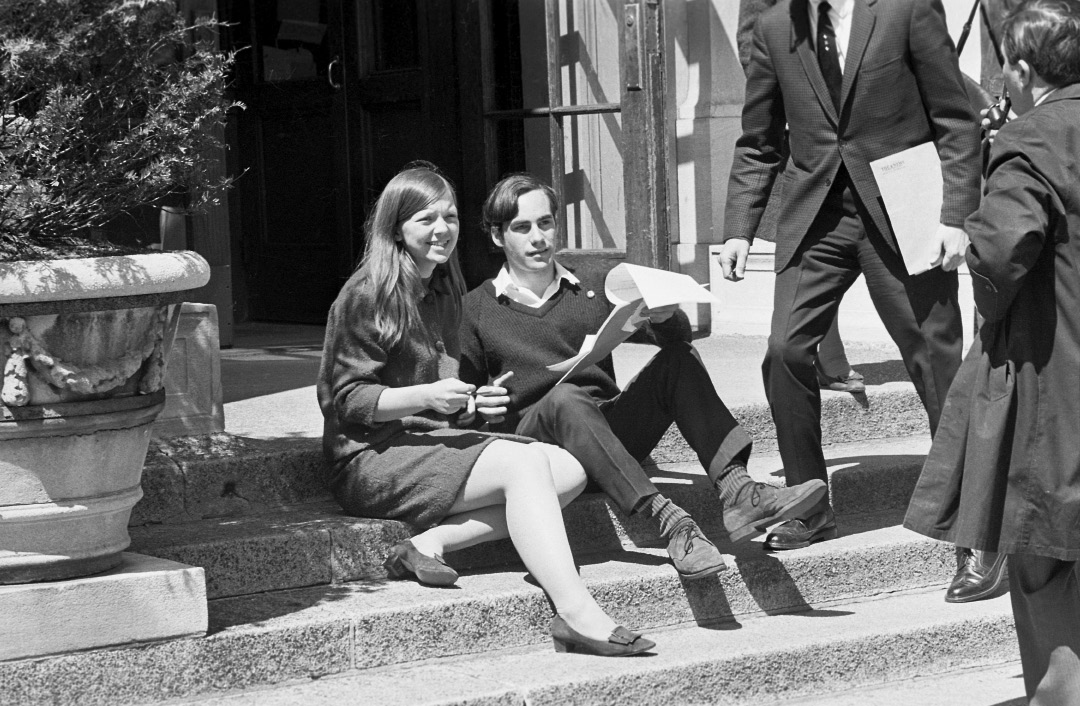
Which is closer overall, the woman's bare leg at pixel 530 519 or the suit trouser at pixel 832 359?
the woman's bare leg at pixel 530 519

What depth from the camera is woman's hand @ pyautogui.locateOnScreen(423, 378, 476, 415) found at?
365cm

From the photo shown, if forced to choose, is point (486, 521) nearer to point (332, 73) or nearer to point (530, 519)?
point (530, 519)

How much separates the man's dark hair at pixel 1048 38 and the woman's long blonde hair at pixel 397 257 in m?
1.53

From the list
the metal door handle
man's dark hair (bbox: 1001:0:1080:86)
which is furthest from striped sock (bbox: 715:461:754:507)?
the metal door handle

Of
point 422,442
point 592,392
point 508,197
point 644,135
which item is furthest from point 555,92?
point 422,442

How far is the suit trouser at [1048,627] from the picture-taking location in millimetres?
3070

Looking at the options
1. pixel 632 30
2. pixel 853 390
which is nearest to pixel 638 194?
pixel 632 30

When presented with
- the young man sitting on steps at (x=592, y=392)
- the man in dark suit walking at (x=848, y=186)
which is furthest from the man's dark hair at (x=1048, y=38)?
the young man sitting on steps at (x=592, y=392)

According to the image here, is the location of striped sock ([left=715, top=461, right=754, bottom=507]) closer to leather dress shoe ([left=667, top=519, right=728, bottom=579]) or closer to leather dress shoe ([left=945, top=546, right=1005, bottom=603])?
leather dress shoe ([left=667, top=519, right=728, bottom=579])

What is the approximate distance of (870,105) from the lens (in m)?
4.03

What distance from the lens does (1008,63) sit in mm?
3184

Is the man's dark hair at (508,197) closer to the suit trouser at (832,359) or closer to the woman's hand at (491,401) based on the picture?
the woman's hand at (491,401)

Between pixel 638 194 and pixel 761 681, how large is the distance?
332cm

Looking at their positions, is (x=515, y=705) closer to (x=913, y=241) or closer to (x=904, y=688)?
(x=904, y=688)
